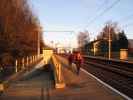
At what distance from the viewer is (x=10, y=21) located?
4862 cm

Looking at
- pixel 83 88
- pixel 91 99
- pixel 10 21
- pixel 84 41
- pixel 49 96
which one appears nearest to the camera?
pixel 91 99

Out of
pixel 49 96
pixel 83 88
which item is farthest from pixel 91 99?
pixel 83 88

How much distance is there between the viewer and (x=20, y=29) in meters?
53.9

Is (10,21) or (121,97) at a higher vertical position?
(10,21)

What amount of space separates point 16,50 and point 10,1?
8212 mm

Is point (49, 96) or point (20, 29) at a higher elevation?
point (20, 29)

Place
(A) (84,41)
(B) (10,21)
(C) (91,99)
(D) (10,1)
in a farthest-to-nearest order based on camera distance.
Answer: (A) (84,41), (D) (10,1), (B) (10,21), (C) (91,99)

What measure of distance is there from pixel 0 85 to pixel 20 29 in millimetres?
35604

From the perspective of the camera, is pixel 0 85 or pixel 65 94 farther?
pixel 0 85

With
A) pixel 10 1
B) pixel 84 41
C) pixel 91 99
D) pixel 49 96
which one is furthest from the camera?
pixel 84 41

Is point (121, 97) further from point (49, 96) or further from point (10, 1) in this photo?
point (10, 1)

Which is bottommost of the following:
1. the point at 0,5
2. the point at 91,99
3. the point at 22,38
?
the point at 91,99

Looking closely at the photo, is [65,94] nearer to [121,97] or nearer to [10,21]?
[121,97]

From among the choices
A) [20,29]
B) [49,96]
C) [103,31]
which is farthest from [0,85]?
[103,31]
